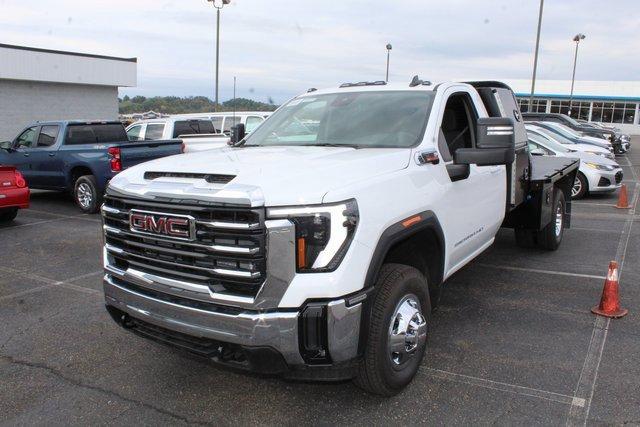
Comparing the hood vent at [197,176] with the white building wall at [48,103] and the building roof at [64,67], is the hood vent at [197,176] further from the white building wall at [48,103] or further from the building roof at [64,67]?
the white building wall at [48,103]

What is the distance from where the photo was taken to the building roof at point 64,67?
86.4 ft

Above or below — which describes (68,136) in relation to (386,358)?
above

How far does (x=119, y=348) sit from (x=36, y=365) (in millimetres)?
582

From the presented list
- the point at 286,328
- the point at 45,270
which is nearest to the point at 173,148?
the point at 45,270

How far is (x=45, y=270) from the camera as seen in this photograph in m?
6.55

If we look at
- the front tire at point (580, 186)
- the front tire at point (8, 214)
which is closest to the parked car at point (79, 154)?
the front tire at point (8, 214)

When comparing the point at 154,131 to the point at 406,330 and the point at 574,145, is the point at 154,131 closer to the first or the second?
the point at 574,145

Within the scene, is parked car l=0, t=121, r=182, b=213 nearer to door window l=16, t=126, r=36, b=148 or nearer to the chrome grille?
door window l=16, t=126, r=36, b=148

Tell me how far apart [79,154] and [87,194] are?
0.82m

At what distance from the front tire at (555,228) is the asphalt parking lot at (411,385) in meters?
1.03

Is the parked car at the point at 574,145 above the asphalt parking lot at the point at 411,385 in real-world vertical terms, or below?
above

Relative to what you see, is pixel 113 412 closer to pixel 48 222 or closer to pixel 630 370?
pixel 630 370

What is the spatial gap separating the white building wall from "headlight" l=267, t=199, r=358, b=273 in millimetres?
28913

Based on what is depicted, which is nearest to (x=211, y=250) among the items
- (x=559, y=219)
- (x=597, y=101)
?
(x=559, y=219)
